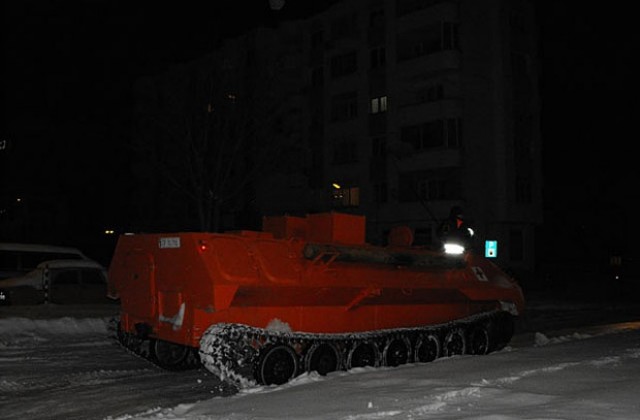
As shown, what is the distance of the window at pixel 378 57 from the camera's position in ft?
126

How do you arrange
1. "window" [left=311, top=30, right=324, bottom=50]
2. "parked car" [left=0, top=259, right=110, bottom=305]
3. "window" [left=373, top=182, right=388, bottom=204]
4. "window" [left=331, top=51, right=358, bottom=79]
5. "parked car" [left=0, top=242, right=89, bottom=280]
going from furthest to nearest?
1. "window" [left=311, top=30, right=324, bottom=50]
2. "window" [left=331, top=51, right=358, bottom=79]
3. "window" [left=373, top=182, right=388, bottom=204]
4. "parked car" [left=0, top=242, right=89, bottom=280]
5. "parked car" [left=0, top=259, right=110, bottom=305]

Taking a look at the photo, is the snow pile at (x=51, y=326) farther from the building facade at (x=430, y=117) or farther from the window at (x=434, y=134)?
the window at (x=434, y=134)

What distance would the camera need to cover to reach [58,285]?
1686 cm

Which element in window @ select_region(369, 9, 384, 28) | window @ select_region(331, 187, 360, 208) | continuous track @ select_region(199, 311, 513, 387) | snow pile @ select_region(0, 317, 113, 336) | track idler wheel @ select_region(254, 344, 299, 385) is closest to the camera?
continuous track @ select_region(199, 311, 513, 387)

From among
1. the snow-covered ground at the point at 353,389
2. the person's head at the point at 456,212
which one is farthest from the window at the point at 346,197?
the snow-covered ground at the point at 353,389

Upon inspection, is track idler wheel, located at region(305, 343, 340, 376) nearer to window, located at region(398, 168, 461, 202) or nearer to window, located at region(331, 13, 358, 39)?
window, located at region(398, 168, 461, 202)

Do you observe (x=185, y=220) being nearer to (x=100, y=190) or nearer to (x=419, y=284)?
(x=100, y=190)

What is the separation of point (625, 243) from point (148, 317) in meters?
42.9

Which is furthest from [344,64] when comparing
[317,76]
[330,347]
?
[330,347]

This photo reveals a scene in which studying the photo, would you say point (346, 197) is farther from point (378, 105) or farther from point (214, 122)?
point (214, 122)

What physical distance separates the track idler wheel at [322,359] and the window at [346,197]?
1191 inches

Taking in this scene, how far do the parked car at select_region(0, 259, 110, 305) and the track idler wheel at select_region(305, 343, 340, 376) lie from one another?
9990 millimetres

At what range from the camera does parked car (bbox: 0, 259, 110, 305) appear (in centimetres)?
1633

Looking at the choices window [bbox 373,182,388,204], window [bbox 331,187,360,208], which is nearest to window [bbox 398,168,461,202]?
window [bbox 373,182,388,204]
